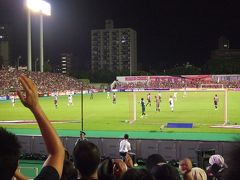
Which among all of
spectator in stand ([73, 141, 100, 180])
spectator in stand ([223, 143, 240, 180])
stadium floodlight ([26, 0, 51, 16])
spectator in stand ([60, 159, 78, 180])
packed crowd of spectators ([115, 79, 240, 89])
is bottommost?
spectator in stand ([60, 159, 78, 180])

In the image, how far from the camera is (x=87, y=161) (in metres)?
3.75

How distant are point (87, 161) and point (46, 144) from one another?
3.16ft

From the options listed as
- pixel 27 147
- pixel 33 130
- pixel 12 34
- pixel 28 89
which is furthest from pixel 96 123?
pixel 12 34

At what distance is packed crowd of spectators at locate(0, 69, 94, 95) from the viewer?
78312 millimetres

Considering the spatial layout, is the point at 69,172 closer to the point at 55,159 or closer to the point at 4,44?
the point at 55,159

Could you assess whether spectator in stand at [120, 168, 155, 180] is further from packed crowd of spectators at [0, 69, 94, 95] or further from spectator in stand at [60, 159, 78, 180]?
packed crowd of spectators at [0, 69, 94, 95]

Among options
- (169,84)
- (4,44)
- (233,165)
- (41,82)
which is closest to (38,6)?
(41,82)

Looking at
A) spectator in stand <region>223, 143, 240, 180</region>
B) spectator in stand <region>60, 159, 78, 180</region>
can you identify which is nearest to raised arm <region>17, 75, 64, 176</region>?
spectator in stand <region>223, 143, 240, 180</region>

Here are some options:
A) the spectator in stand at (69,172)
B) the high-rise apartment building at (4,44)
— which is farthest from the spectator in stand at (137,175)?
the high-rise apartment building at (4,44)

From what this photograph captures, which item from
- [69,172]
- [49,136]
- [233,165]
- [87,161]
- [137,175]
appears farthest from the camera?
[69,172]

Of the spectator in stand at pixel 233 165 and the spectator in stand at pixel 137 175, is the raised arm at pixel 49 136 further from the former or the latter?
the spectator in stand at pixel 233 165

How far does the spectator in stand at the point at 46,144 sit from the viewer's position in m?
2.48

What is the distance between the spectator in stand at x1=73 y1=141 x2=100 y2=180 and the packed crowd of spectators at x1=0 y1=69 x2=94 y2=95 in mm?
69954

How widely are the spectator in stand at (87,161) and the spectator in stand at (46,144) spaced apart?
2.76 feet
